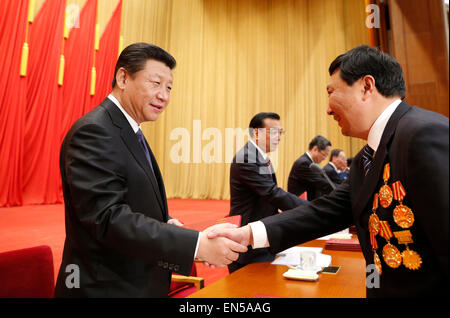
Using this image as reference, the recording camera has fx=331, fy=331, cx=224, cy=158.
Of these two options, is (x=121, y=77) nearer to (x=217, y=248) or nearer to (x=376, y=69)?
(x=217, y=248)

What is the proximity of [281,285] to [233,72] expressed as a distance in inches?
385

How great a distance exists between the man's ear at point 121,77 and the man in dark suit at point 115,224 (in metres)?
0.10

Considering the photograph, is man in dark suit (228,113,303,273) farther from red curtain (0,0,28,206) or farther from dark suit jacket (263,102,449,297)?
red curtain (0,0,28,206)

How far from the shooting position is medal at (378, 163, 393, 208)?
0.90 metres

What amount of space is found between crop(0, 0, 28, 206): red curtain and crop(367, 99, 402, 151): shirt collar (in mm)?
6749

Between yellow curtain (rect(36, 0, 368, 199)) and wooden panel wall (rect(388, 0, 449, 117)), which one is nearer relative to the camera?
wooden panel wall (rect(388, 0, 449, 117))

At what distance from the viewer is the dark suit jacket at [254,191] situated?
238cm

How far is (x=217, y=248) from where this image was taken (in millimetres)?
1249

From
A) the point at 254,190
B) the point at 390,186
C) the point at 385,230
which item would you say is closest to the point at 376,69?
the point at 390,186

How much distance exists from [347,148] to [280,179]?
2.06 meters

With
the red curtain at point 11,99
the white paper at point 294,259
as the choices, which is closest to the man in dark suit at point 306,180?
the white paper at point 294,259

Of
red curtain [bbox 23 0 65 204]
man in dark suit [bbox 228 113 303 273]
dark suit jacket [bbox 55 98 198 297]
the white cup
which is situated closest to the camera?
dark suit jacket [bbox 55 98 198 297]

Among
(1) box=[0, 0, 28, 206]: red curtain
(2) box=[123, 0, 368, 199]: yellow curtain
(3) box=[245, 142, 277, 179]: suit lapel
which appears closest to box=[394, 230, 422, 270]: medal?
(3) box=[245, 142, 277, 179]: suit lapel
